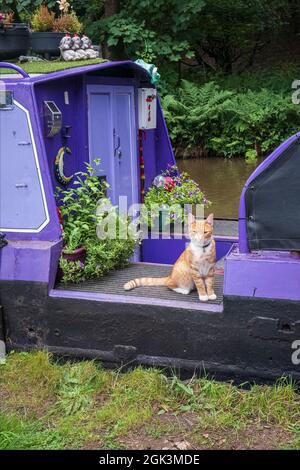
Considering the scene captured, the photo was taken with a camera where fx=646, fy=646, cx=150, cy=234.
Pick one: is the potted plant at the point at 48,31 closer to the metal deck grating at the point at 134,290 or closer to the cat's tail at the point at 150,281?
the metal deck grating at the point at 134,290

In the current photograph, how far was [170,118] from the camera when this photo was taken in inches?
655

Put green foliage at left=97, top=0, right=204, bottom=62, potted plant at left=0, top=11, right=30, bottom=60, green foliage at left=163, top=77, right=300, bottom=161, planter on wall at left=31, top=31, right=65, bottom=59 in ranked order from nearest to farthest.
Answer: potted plant at left=0, top=11, right=30, bottom=60
planter on wall at left=31, top=31, right=65, bottom=59
green foliage at left=97, top=0, right=204, bottom=62
green foliage at left=163, top=77, right=300, bottom=161

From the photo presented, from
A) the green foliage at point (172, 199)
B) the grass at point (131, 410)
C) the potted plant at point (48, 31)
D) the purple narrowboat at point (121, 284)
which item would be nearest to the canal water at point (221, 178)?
the green foliage at point (172, 199)

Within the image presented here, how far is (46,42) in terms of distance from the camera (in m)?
6.62

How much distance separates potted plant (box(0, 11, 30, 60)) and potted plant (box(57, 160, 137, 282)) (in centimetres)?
147

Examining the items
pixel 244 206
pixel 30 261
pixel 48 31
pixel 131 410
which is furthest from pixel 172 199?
pixel 131 410

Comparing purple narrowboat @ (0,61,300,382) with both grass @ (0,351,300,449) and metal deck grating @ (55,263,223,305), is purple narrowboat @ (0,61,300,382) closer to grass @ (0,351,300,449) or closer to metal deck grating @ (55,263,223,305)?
metal deck grating @ (55,263,223,305)

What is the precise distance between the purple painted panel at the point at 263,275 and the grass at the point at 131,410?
0.68 meters

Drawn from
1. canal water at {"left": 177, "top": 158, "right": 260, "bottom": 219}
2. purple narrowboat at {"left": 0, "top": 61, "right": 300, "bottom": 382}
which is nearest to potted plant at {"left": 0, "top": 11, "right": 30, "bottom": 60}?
purple narrowboat at {"left": 0, "top": 61, "right": 300, "bottom": 382}

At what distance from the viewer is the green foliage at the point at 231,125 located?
53.9 feet

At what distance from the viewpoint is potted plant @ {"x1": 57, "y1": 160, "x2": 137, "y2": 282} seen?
529 centimetres

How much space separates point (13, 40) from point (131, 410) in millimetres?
3651

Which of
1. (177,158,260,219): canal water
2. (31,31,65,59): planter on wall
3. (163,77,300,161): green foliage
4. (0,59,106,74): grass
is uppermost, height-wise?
(31,31,65,59): planter on wall

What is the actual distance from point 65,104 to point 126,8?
37.8 ft
